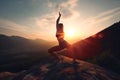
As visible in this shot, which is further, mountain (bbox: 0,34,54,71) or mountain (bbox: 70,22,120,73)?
mountain (bbox: 0,34,54,71)

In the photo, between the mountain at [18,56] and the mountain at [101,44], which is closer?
the mountain at [101,44]

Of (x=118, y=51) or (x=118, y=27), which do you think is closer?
(x=118, y=51)

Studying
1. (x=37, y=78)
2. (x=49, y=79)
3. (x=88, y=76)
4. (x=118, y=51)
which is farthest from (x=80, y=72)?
(x=118, y=51)

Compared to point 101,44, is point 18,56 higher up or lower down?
lower down

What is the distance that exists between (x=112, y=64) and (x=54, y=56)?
9.86 ft

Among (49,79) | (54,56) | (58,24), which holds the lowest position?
(49,79)

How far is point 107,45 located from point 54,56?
16.6 ft

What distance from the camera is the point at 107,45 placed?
10.8m

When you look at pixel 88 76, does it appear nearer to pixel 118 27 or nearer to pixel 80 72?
pixel 80 72

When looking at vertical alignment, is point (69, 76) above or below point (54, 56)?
below

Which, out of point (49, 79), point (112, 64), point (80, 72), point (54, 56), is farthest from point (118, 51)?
point (49, 79)

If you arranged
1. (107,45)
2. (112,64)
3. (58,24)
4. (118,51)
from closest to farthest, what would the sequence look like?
(58,24) → (112,64) → (118,51) → (107,45)

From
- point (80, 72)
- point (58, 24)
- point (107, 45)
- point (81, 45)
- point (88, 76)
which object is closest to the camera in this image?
point (88, 76)

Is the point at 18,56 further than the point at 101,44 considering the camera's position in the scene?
Yes
